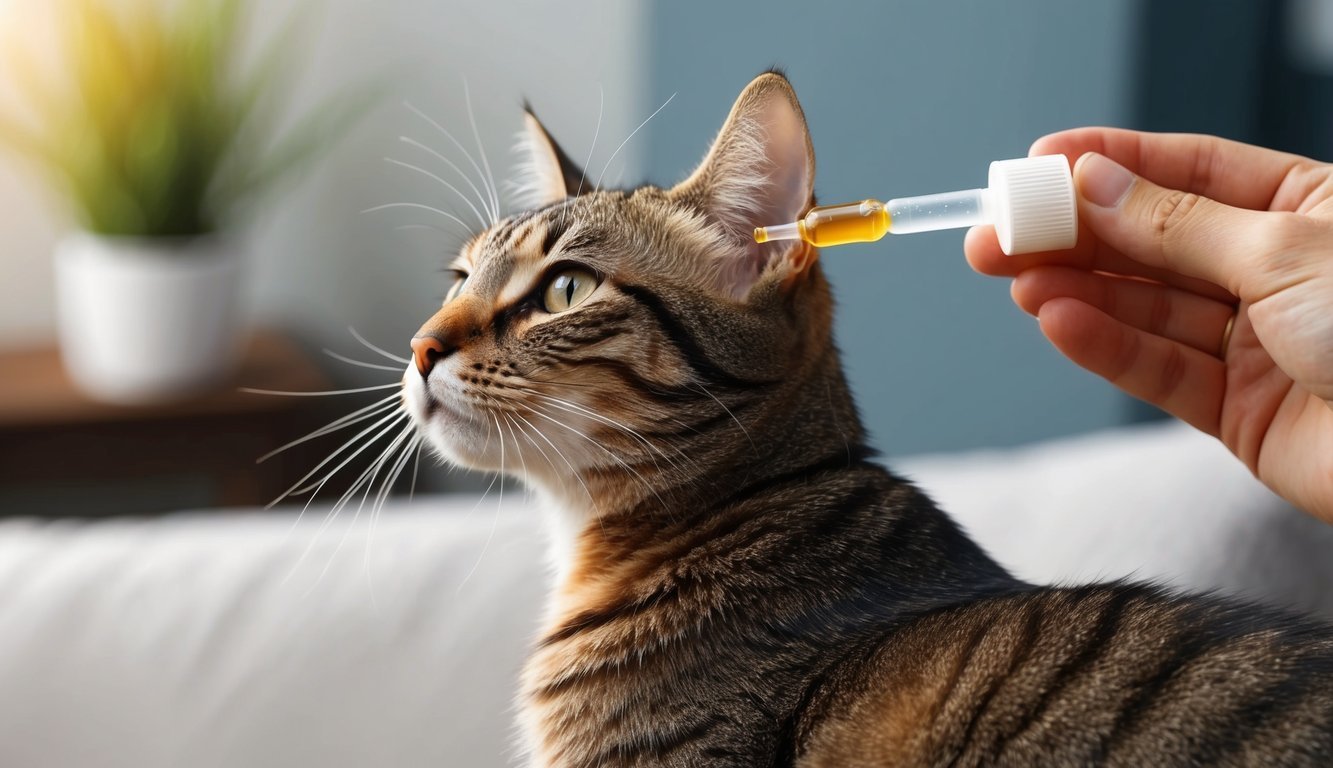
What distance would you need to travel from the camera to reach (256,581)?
41.2 inches

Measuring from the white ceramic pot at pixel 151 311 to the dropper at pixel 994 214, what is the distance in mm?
1195

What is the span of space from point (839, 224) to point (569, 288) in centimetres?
15

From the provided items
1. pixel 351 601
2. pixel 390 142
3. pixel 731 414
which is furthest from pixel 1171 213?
pixel 390 142

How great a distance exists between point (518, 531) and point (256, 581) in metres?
0.23

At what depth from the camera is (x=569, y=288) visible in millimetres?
696

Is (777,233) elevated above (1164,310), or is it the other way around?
(777,233)

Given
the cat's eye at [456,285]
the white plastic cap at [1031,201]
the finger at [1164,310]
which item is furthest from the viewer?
the finger at [1164,310]

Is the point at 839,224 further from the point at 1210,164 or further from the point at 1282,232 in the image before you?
the point at 1210,164

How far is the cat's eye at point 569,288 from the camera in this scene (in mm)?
694

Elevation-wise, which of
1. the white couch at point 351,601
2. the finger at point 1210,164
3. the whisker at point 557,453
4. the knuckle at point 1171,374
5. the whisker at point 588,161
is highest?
the whisker at point 588,161

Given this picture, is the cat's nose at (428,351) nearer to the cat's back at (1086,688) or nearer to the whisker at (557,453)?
the whisker at (557,453)

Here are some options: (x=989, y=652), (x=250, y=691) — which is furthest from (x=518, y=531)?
(x=989, y=652)

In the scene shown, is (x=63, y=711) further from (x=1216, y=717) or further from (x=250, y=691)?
(x=1216, y=717)

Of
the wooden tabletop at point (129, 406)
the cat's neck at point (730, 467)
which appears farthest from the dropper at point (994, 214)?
the wooden tabletop at point (129, 406)
